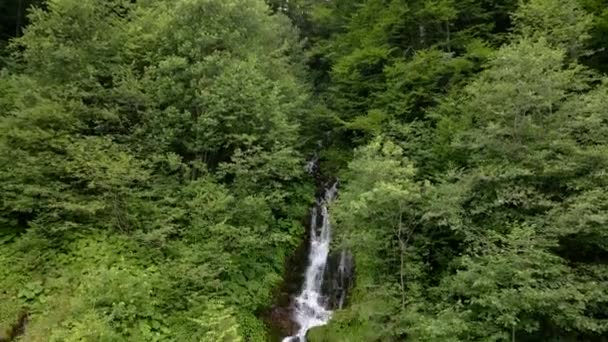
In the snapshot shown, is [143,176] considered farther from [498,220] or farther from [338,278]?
[498,220]

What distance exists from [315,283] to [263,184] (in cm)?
346

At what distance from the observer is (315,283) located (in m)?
13.3

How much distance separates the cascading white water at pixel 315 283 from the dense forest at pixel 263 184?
0.60m

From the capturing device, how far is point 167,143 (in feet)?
41.4

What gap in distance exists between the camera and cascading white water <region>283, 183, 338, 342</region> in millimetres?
12133

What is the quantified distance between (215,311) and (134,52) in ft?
28.5

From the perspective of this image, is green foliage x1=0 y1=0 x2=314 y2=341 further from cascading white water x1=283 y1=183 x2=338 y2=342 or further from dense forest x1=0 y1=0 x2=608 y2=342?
cascading white water x1=283 y1=183 x2=338 y2=342

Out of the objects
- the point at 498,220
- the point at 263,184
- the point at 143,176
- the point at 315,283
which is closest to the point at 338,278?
the point at 315,283

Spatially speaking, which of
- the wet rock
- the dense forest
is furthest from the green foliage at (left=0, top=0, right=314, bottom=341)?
the wet rock

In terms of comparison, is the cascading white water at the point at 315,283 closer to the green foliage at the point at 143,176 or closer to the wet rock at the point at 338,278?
the wet rock at the point at 338,278

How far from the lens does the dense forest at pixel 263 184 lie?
8.71m

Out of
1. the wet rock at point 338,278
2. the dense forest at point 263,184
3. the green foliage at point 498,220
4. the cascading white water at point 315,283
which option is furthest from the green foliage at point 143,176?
the green foliage at point 498,220

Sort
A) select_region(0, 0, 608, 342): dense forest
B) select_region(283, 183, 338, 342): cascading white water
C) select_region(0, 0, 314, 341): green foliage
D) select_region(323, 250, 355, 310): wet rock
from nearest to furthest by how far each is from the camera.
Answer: select_region(0, 0, 608, 342): dense forest → select_region(0, 0, 314, 341): green foliage → select_region(283, 183, 338, 342): cascading white water → select_region(323, 250, 355, 310): wet rock

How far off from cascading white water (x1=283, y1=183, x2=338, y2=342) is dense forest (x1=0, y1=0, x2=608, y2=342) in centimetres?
60
